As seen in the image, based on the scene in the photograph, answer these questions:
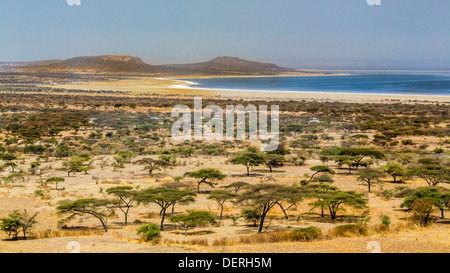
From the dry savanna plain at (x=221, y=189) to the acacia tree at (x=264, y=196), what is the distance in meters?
0.08

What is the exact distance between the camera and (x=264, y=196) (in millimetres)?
17375

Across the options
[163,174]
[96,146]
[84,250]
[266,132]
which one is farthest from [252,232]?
[266,132]

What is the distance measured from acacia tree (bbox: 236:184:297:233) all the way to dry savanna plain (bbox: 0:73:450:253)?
0.08 metres

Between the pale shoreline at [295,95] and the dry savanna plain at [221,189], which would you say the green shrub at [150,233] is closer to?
the dry savanna plain at [221,189]

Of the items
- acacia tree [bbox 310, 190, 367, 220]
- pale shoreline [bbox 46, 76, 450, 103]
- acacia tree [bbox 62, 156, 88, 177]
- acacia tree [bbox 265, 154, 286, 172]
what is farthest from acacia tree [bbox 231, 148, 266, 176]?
pale shoreline [bbox 46, 76, 450, 103]

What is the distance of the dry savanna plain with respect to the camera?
14531mm

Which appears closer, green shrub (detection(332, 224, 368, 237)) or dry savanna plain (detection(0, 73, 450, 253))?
dry savanna plain (detection(0, 73, 450, 253))

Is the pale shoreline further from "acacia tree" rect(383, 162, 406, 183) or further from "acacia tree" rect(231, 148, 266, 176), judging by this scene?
"acacia tree" rect(231, 148, 266, 176)

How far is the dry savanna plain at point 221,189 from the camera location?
14531mm

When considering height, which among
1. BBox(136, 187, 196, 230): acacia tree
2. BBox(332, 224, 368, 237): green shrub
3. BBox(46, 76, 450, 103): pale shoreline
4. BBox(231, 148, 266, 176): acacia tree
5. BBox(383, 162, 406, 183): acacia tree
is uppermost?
BBox(46, 76, 450, 103): pale shoreline

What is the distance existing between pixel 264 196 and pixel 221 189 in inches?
285

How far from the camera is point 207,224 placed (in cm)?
1748

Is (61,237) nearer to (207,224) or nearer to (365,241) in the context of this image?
(207,224)

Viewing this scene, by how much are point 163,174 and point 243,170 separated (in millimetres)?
6008
